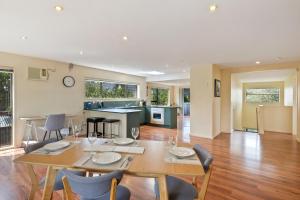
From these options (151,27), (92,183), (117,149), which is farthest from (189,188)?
(151,27)

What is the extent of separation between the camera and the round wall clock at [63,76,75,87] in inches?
206

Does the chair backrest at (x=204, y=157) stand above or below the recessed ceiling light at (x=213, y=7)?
below

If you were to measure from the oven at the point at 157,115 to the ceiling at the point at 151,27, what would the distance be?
3620 millimetres

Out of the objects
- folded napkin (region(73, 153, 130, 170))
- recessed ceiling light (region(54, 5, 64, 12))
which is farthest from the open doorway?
folded napkin (region(73, 153, 130, 170))

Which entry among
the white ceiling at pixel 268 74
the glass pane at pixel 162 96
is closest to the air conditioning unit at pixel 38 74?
the white ceiling at pixel 268 74

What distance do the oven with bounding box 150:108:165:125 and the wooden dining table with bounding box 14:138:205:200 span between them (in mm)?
5572

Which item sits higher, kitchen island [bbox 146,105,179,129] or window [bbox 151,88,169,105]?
window [bbox 151,88,169,105]

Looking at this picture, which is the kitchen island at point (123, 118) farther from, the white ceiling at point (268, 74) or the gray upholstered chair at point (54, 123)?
the white ceiling at point (268, 74)

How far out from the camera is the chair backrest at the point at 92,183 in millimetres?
1134

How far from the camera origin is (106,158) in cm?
148

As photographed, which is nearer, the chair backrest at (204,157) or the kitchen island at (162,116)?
the chair backrest at (204,157)

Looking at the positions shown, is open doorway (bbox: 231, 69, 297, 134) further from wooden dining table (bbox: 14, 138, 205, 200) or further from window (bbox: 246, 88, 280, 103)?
wooden dining table (bbox: 14, 138, 205, 200)

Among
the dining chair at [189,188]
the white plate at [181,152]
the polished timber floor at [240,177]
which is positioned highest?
the white plate at [181,152]

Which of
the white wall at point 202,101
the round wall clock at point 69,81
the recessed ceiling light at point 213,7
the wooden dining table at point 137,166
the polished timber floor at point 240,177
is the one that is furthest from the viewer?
the white wall at point 202,101
